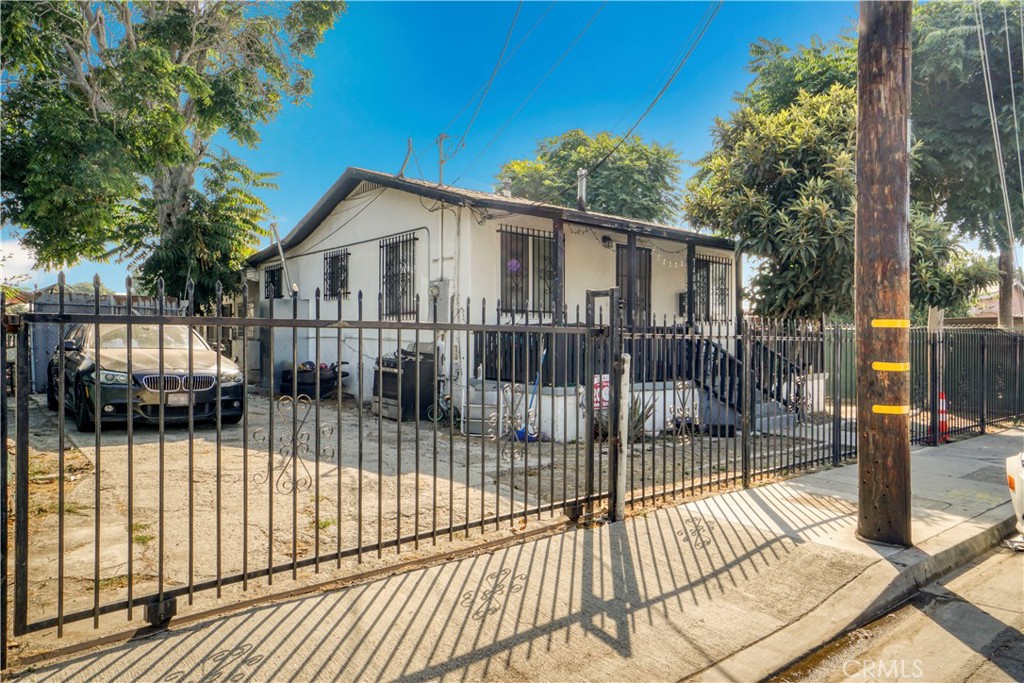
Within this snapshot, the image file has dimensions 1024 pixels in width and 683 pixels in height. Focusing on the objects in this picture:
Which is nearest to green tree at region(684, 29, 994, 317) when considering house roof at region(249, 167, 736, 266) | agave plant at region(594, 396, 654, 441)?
house roof at region(249, 167, 736, 266)

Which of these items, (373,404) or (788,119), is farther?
(788,119)

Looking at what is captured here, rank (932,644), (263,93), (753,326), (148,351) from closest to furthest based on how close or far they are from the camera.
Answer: (932,644) < (753,326) < (148,351) < (263,93)

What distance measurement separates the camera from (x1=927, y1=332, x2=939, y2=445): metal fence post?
900 centimetres

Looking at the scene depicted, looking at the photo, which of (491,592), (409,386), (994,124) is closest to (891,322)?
(491,592)

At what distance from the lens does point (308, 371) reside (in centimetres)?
1298

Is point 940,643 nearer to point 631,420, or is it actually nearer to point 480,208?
point 631,420

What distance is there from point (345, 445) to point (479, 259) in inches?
187

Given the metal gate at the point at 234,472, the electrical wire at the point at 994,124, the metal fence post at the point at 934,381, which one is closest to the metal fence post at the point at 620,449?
the metal gate at the point at 234,472

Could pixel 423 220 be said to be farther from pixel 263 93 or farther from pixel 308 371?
pixel 263 93

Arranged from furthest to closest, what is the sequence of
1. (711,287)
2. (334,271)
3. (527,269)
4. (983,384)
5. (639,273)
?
(711,287)
(334,271)
(639,273)
(527,269)
(983,384)

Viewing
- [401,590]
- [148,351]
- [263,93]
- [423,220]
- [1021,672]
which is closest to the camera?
[1021,672]

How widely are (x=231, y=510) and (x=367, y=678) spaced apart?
2994 mm

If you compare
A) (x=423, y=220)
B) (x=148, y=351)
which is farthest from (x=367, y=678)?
(x=423, y=220)

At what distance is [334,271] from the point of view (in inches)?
607
